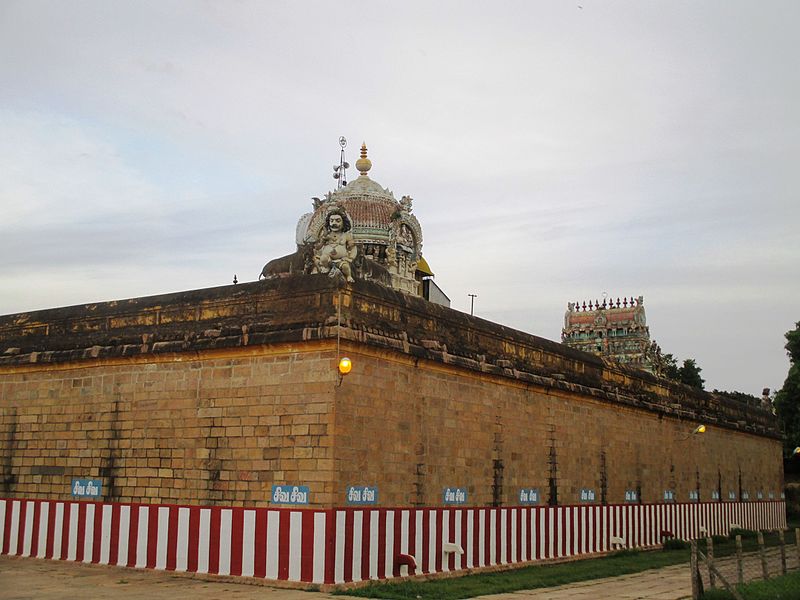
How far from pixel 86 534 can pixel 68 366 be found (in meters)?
3.39

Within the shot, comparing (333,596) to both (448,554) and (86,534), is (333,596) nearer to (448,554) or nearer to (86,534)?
(448,554)

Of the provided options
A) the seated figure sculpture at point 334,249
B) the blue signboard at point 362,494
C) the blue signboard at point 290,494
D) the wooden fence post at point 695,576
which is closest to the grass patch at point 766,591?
the wooden fence post at point 695,576

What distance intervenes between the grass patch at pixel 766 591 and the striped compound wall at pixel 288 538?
5281 millimetres

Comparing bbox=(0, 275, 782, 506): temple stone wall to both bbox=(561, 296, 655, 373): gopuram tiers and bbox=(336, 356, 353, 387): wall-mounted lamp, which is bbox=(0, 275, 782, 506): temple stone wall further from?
bbox=(561, 296, 655, 373): gopuram tiers

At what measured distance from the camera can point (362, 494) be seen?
14828 mm

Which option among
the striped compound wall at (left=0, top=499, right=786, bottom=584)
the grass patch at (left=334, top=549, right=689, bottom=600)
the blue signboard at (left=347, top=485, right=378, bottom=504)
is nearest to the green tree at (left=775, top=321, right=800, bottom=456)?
the grass patch at (left=334, top=549, right=689, bottom=600)

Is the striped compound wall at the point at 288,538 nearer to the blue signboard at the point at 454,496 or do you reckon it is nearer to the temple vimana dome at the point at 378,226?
the blue signboard at the point at 454,496

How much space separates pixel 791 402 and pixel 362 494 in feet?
117

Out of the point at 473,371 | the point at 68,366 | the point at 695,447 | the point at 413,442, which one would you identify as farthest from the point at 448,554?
the point at 695,447

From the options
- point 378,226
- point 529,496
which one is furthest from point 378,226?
point 529,496

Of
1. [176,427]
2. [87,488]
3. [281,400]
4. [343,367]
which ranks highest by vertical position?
[343,367]

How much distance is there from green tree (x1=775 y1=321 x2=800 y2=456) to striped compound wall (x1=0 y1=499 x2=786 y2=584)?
27412mm

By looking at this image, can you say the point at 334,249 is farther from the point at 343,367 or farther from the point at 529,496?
the point at 529,496

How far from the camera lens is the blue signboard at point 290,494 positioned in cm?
1433
